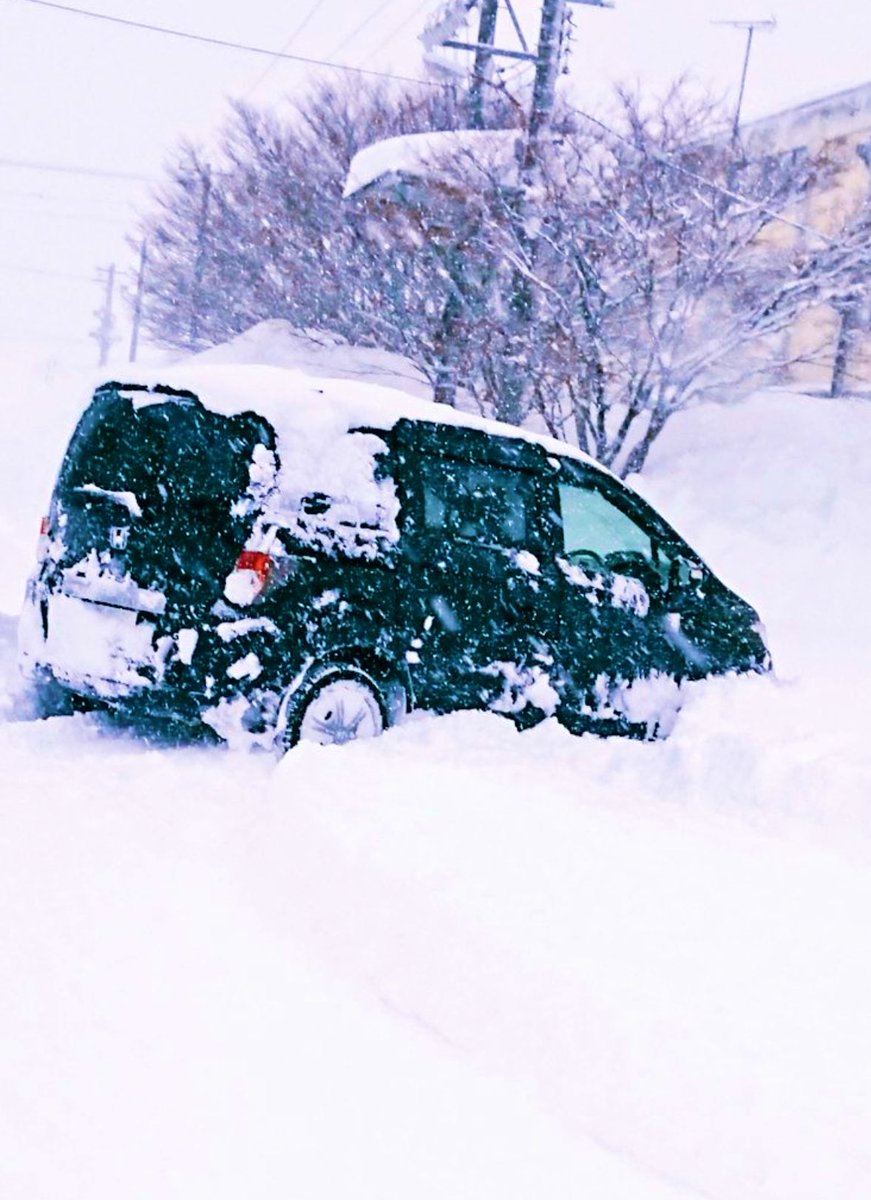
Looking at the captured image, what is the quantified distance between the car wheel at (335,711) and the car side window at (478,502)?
91cm

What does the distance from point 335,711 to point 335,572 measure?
28.2 inches

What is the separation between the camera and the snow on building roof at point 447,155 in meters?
15.8

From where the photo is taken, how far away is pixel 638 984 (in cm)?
345

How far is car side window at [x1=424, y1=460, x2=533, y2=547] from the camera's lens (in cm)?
646

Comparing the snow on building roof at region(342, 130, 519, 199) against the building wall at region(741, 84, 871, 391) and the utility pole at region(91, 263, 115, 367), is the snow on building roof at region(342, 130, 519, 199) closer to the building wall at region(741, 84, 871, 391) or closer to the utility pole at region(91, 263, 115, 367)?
the building wall at region(741, 84, 871, 391)

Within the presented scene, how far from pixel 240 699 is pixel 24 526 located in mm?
12088

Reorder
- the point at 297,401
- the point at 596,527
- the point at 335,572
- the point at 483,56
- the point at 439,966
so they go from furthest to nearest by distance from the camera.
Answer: the point at 483,56 < the point at 596,527 < the point at 297,401 < the point at 335,572 < the point at 439,966

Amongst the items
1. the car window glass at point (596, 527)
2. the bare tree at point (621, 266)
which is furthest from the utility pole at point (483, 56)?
the car window glass at point (596, 527)

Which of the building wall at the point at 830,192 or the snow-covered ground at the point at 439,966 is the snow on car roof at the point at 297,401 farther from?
the building wall at the point at 830,192

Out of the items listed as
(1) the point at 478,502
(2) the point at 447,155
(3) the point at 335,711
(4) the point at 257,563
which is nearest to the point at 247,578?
(4) the point at 257,563

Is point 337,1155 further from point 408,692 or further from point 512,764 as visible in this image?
point 408,692

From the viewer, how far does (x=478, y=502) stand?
6590mm

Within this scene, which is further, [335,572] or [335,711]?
[335,711]

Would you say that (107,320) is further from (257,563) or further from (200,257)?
(257,563)
